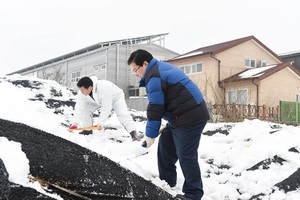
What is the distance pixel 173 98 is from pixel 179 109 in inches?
4.0

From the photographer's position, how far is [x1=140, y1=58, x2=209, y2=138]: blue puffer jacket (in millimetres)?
2969

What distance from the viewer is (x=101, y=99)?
567 centimetres

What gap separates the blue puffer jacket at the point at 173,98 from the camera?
2.97 m

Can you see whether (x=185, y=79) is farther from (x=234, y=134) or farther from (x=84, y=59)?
(x=84, y=59)

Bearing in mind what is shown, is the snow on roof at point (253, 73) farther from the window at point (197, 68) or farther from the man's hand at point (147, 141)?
the man's hand at point (147, 141)

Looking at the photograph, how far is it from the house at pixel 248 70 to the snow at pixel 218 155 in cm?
1385

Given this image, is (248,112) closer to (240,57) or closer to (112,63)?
(240,57)

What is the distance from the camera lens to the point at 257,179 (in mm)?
4023

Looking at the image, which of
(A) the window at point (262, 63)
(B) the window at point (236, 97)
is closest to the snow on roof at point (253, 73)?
(A) the window at point (262, 63)

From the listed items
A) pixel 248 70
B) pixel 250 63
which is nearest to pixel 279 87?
pixel 248 70

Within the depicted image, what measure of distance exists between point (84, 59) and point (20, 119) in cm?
2638

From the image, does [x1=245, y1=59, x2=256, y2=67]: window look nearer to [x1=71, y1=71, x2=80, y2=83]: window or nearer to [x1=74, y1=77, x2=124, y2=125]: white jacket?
[x1=71, y1=71, x2=80, y2=83]: window

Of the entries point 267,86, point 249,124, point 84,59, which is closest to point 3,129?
point 249,124

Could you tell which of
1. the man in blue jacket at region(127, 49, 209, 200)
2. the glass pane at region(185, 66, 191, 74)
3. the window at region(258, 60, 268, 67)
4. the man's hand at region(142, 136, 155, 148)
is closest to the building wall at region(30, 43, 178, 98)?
the glass pane at region(185, 66, 191, 74)
